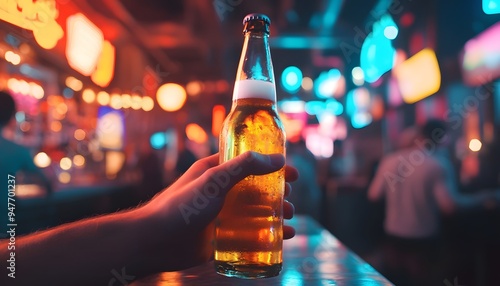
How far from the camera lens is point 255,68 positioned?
3.11 ft

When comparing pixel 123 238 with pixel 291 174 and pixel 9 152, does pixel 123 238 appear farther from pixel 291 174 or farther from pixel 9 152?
pixel 9 152

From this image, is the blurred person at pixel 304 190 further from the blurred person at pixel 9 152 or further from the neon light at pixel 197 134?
the neon light at pixel 197 134

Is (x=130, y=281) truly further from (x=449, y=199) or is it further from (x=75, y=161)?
(x=75, y=161)

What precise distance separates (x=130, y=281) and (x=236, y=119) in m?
0.39

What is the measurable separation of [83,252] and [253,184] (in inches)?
13.4

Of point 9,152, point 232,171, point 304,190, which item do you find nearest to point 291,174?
point 232,171

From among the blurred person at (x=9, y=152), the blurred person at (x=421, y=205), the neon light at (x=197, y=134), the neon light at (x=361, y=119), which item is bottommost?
the blurred person at (x=421, y=205)

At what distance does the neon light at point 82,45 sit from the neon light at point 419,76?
123 inches

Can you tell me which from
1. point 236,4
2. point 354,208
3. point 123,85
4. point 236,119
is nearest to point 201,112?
point 123,85

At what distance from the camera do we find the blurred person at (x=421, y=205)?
2785mm

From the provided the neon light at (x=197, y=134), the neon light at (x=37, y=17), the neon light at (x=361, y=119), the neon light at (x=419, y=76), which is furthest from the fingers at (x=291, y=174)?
the neon light at (x=197, y=134)

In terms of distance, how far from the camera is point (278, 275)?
828 millimetres

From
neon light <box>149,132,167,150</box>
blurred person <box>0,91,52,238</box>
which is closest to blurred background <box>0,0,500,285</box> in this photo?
neon light <box>149,132,167,150</box>

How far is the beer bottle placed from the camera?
0.83 meters
